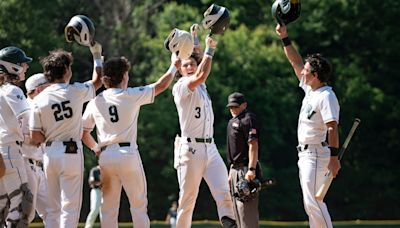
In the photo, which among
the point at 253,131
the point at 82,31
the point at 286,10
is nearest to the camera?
the point at 82,31

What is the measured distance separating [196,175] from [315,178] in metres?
1.59

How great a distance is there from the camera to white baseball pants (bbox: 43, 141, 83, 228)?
12.5 metres

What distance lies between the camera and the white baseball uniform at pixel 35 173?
42.7 feet

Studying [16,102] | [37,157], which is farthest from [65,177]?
[37,157]

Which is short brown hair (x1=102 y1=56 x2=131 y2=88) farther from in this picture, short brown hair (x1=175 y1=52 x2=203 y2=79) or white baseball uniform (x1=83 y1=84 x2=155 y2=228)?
short brown hair (x1=175 y1=52 x2=203 y2=79)

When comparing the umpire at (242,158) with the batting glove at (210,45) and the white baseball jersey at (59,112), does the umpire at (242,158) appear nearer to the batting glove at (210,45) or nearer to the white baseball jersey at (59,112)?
the batting glove at (210,45)

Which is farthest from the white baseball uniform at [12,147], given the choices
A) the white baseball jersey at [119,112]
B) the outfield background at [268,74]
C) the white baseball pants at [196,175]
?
the outfield background at [268,74]

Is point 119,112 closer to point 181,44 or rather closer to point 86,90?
point 86,90

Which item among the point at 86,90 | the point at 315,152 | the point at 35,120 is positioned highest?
the point at 86,90

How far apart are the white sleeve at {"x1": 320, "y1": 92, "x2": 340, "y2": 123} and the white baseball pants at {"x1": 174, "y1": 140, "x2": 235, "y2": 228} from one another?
1.68 m

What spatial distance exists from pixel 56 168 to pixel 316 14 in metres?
32.3

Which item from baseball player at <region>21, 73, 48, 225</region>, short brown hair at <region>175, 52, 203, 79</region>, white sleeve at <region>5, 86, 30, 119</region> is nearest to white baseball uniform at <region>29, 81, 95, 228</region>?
white sleeve at <region>5, 86, 30, 119</region>

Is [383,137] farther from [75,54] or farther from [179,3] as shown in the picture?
[75,54]

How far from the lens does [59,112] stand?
492 inches
